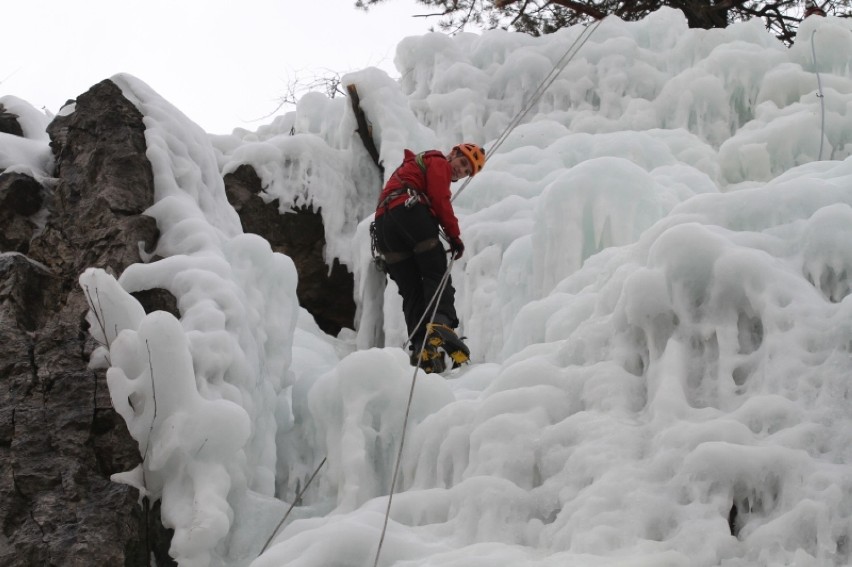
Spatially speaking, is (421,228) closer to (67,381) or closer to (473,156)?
(473,156)

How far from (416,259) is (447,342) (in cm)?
66

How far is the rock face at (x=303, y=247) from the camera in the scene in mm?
7840

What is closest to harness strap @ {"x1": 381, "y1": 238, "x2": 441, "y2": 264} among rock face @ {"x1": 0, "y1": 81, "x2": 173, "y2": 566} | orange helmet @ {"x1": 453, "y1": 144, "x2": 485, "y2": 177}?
orange helmet @ {"x1": 453, "y1": 144, "x2": 485, "y2": 177}

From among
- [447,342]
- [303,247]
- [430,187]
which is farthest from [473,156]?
[303,247]

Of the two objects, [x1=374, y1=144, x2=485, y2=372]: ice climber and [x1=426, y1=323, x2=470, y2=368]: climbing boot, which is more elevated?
[x1=374, y1=144, x2=485, y2=372]: ice climber

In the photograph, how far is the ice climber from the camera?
5.53 meters

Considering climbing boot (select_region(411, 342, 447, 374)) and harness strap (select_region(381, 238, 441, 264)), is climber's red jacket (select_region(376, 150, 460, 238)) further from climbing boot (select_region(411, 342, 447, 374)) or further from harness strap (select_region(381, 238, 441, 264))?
climbing boot (select_region(411, 342, 447, 374))

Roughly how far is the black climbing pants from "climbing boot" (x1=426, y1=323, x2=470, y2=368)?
121mm

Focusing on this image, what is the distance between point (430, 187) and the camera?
5.57 metres

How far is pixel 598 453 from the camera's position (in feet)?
10.4

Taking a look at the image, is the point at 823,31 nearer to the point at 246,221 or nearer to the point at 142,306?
the point at 246,221

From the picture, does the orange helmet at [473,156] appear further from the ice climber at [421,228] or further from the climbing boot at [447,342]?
the climbing boot at [447,342]

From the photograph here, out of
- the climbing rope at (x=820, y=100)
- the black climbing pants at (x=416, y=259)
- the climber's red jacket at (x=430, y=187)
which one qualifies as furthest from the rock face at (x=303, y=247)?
the climbing rope at (x=820, y=100)

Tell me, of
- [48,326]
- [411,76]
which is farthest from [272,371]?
[411,76]
